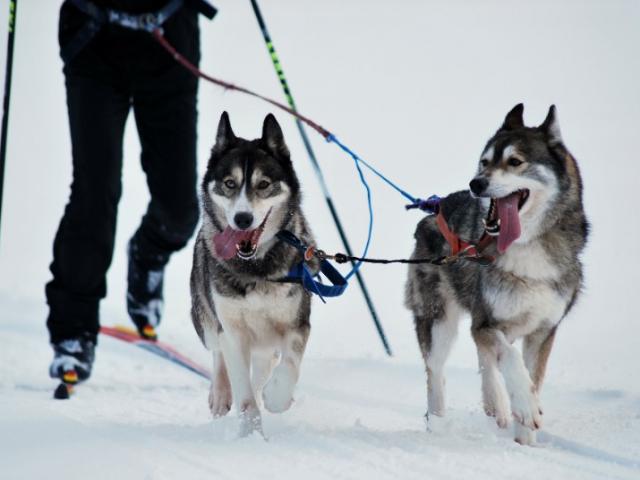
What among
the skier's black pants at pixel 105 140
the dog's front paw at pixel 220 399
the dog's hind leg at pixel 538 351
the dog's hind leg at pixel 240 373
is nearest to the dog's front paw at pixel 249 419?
the dog's hind leg at pixel 240 373

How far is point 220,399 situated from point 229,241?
756 millimetres

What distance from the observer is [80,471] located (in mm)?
2227

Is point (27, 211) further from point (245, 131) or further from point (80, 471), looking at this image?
point (80, 471)

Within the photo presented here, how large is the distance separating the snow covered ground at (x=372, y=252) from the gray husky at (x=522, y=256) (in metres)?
0.22

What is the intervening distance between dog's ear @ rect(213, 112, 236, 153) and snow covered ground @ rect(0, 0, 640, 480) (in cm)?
44

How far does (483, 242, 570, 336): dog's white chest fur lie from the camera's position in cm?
294

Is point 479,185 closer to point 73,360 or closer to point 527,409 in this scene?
point 527,409

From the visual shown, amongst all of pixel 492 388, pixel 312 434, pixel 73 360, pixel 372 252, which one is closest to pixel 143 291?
pixel 73 360

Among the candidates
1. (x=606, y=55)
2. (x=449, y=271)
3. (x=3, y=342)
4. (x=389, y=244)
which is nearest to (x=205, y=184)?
(x=449, y=271)

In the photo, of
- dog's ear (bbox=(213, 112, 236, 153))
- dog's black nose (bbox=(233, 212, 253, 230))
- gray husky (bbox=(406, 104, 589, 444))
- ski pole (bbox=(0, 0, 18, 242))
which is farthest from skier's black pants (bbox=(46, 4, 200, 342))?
gray husky (bbox=(406, 104, 589, 444))

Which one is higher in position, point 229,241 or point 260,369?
point 229,241

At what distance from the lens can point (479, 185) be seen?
9.14ft

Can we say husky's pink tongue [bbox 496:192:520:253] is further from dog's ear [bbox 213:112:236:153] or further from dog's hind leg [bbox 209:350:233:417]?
dog's hind leg [bbox 209:350:233:417]

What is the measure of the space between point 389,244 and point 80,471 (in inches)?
276
